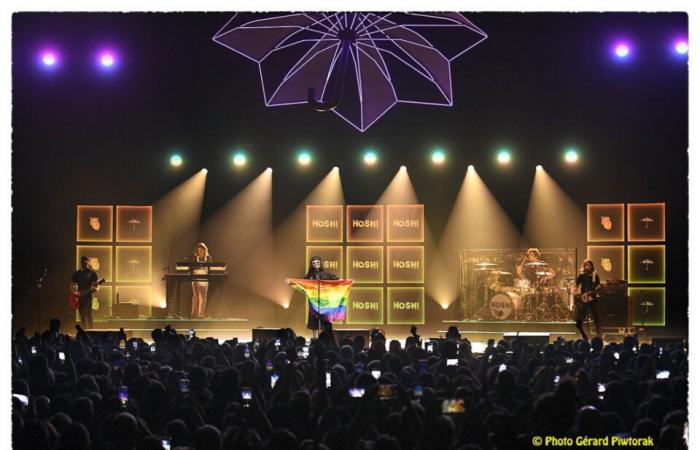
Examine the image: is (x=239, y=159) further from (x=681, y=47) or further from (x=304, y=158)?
(x=681, y=47)

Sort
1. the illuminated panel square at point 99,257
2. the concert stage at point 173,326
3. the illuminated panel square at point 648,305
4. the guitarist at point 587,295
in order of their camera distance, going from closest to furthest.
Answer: the guitarist at point 587,295 → the concert stage at point 173,326 → the illuminated panel square at point 648,305 → the illuminated panel square at point 99,257

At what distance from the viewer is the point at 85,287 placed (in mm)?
16906

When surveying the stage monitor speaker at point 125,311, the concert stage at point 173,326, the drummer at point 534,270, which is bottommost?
the concert stage at point 173,326

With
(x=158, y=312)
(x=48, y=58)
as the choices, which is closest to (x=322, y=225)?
(x=158, y=312)

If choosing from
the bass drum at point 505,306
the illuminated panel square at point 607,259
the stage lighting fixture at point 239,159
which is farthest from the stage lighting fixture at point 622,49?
the stage lighting fixture at point 239,159

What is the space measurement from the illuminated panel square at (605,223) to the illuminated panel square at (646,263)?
39 cm

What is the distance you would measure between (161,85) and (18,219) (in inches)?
159

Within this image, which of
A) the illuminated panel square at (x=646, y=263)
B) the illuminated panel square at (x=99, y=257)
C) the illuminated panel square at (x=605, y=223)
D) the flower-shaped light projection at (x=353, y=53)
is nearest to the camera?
the flower-shaped light projection at (x=353, y=53)

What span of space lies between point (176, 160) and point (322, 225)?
332cm

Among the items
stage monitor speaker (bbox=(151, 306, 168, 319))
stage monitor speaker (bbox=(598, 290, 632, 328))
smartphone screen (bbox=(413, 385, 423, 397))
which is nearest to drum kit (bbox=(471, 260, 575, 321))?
stage monitor speaker (bbox=(598, 290, 632, 328))

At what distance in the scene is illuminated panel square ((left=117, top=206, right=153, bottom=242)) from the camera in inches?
749

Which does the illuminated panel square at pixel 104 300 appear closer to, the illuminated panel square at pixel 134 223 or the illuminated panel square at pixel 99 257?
the illuminated panel square at pixel 99 257

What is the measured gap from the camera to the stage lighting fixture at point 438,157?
18859 millimetres

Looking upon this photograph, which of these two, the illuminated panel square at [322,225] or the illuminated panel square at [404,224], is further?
the illuminated panel square at [322,225]
